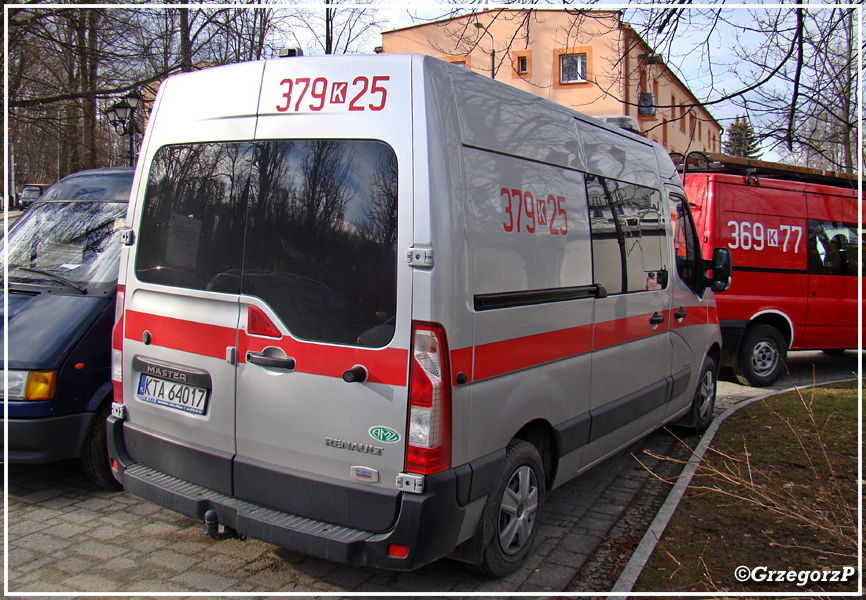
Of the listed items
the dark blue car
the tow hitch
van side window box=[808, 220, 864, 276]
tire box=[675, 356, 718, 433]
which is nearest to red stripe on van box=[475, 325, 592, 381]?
the tow hitch

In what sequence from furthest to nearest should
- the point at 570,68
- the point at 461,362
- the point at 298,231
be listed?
1. the point at 570,68
2. the point at 298,231
3. the point at 461,362

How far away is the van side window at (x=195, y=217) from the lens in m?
3.45

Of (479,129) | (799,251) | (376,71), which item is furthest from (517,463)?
(799,251)

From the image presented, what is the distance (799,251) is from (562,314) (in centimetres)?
676

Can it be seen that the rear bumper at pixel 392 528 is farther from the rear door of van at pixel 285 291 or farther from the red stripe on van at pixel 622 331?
the red stripe on van at pixel 622 331

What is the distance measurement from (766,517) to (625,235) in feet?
6.70

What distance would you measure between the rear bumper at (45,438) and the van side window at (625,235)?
343cm

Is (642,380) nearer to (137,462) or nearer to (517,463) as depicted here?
(517,463)

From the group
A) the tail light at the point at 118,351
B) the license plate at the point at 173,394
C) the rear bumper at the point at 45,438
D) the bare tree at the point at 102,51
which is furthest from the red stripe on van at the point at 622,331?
the bare tree at the point at 102,51

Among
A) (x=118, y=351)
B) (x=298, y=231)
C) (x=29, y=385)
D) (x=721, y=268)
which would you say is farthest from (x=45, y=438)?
(x=721, y=268)

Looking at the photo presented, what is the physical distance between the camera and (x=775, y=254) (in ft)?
29.5

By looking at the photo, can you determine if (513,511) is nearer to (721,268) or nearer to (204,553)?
(204,553)

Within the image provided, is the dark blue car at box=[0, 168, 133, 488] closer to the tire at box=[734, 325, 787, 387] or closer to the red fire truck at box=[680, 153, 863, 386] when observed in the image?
the red fire truck at box=[680, 153, 863, 386]

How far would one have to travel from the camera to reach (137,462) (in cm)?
386
